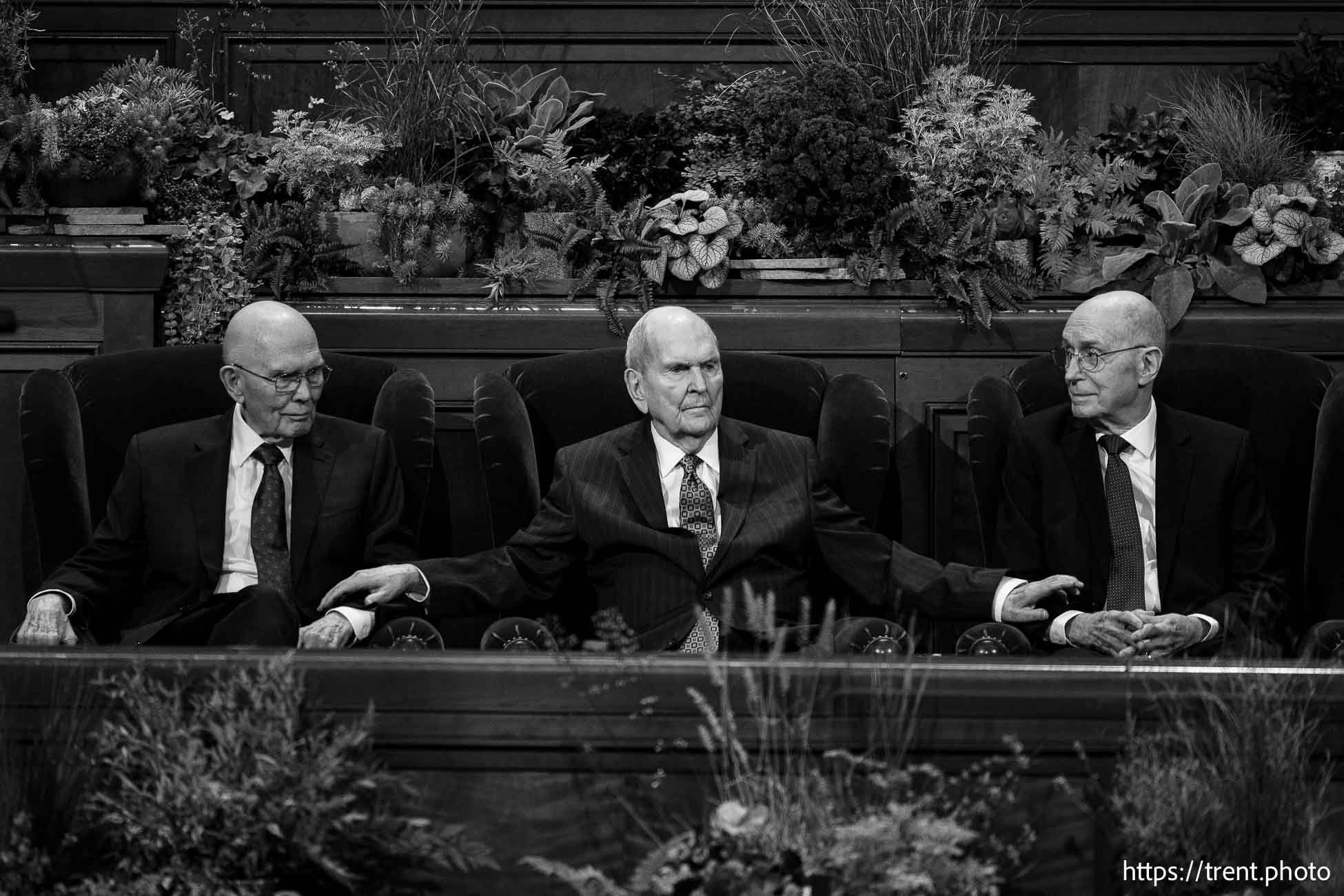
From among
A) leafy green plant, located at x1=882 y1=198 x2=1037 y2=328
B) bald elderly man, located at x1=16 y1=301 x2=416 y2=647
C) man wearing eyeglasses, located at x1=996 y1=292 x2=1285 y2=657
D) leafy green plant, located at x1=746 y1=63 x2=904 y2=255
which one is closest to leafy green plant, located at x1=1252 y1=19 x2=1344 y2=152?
leafy green plant, located at x1=882 y1=198 x2=1037 y2=328

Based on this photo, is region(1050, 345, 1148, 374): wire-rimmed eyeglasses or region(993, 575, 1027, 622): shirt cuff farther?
region(1050, 345, 1148, 374): wire-rimmed eyeglasses

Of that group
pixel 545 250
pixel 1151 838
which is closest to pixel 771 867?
pixel 1151 838

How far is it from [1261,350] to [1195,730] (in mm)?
2057

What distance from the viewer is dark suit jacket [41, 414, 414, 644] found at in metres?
3.55

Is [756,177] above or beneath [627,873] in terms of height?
above

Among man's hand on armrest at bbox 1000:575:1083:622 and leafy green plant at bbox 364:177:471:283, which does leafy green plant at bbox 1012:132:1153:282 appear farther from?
leafy green plant at bbox 364:177:471:283

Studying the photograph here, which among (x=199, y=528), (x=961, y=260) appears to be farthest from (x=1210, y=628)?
(x=199, y=528)

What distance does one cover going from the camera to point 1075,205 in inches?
170

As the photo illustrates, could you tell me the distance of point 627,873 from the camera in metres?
2.11

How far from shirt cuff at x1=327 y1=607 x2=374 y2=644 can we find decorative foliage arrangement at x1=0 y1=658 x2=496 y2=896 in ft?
3.82

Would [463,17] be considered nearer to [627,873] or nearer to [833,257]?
[833,257]

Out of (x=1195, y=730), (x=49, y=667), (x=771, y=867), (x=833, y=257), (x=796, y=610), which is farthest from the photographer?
(x=833, y=257)

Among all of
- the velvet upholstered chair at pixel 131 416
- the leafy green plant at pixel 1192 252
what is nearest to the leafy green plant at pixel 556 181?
the velvet upholstered chair at pixel 131 416

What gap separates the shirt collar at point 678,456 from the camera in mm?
3561
